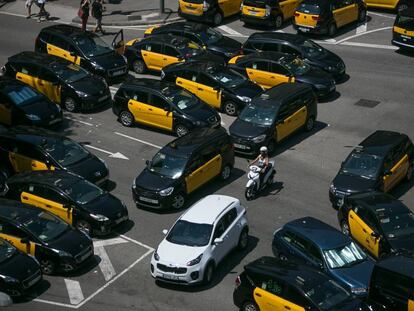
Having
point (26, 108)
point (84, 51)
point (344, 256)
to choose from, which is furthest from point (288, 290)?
point (84, 51)

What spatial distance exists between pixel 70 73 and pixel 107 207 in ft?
33.1

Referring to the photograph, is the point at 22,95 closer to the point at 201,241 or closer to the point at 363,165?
the point at 201,241

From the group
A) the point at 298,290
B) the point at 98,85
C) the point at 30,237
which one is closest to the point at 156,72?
the point at 98,85

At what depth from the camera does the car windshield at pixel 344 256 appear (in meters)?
22.7

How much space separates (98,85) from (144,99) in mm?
2990

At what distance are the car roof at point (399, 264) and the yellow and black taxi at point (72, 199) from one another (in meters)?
8.13

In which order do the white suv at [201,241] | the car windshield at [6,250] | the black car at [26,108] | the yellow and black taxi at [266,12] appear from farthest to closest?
1. the yellow and black taxi at [266,12]
2. the black car at [26,108]
3. the white suv at [201,241]
4. the car windshield at [6,250]

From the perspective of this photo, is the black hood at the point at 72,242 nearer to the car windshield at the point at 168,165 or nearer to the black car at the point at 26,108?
the car windshield at the point at 168,165

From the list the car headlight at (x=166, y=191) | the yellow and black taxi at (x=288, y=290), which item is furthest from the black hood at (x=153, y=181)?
the yellow and black taxi at (x=288, y=290)

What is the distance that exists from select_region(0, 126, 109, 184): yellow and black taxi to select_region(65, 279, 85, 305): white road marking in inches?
198

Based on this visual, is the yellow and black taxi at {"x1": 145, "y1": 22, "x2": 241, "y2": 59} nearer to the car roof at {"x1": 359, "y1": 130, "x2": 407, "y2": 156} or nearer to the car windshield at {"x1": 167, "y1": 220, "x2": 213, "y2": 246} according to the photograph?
the car roof at {"x1": 359, "y1": 130, "x2": 407, "y2": 156}

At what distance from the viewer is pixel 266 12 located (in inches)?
1662

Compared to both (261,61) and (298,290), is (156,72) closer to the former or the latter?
(261,61)

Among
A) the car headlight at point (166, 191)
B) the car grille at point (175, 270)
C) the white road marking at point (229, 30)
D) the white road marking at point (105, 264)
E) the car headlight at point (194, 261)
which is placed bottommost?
the white road marking at point (105, 264)
